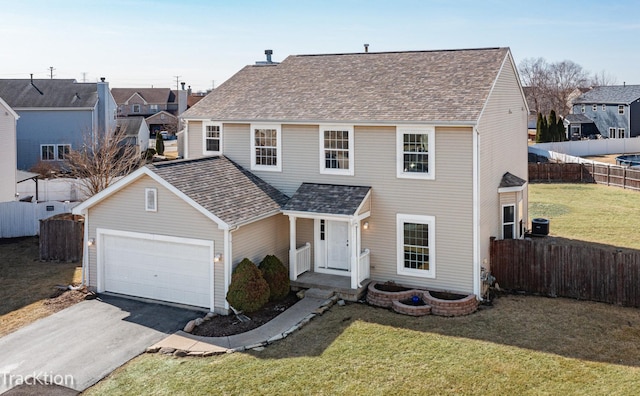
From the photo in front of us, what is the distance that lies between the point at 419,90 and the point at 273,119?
509cm

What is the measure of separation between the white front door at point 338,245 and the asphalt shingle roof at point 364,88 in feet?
11.8

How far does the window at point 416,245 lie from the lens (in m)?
16.4

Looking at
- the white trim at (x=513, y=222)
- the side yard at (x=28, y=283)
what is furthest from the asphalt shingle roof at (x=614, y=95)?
the side yard at (x=28, y=283)

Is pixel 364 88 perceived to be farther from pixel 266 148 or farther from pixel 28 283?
pixel 28 283

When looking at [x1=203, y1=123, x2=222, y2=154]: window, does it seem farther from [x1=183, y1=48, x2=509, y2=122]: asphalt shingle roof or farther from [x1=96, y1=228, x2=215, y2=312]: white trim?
[x1=96, y1=228, x2=215, y2=312]: white trim

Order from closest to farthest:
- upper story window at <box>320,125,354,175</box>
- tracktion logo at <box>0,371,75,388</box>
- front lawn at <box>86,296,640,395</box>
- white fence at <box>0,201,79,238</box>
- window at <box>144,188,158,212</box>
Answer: front lawn at <box>86,296,640,395</box>
tracktion logo at <box>0,371,75,388</box>
window at <box>144,188,158,212</box>
upper story window at <box>320,125,354,175</box>
white fence at <box>0,201,79,238</box>

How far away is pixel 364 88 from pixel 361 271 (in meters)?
6.58

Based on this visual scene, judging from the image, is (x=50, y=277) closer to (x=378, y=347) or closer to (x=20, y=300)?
(x=20, y=300)

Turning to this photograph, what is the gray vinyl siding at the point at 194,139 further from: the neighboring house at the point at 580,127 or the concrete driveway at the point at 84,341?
the neighboring house at the point at 580,127

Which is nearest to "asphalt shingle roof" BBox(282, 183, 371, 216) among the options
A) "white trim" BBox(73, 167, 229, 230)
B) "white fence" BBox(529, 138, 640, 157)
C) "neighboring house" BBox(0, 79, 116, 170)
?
"white trim" BBox(73, 167, 229, 230)

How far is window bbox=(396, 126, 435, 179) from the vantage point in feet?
53.1

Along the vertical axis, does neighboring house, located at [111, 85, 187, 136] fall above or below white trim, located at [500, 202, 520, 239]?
above

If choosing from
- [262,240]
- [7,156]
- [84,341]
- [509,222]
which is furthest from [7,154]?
[509,222]

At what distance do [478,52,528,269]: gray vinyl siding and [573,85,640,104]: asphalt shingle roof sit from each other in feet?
167
